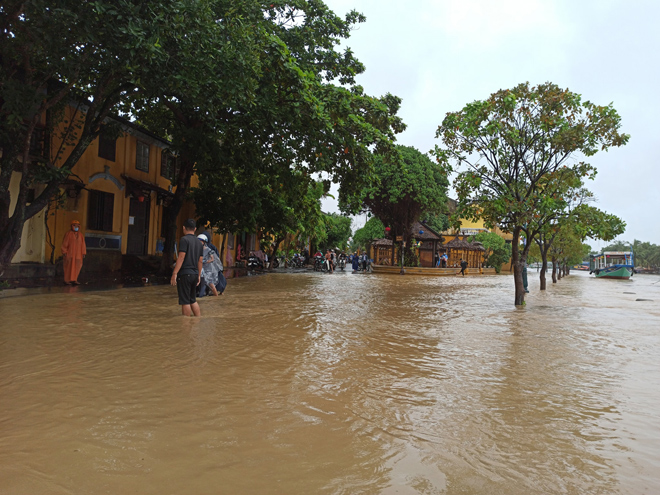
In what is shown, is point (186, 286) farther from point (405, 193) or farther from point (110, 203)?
point (405, 193)

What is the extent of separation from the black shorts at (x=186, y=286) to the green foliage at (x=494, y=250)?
44033mm

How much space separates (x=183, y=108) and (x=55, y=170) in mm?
5736

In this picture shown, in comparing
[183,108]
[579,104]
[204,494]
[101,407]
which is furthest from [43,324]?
[579,104]

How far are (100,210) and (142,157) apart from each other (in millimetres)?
3869

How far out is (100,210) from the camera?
1720cm

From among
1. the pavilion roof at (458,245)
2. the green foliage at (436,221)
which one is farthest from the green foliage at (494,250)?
the pavilion roof at (458,245)

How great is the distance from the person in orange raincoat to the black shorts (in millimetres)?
6133

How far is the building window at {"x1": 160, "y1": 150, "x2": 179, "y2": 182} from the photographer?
2202 cm

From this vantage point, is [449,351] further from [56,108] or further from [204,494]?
[56,108]

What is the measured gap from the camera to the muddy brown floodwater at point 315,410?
2.78 m

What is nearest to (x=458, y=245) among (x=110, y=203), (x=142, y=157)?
(x=142, y=157)

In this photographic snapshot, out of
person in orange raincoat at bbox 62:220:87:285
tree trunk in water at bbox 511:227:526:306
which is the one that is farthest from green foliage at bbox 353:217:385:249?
person in orange raincoat at bbox 62:220:87:285

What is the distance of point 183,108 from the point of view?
1518 centimetres

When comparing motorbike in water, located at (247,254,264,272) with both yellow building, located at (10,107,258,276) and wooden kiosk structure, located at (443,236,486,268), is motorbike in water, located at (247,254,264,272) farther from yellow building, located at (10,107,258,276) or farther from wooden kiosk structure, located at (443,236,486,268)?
wooden kiosk structure, located at (443,236,486,268)
